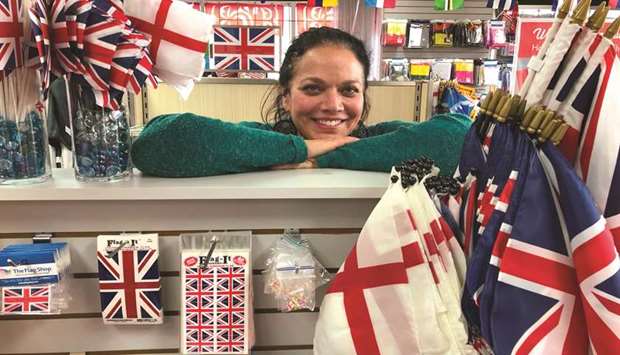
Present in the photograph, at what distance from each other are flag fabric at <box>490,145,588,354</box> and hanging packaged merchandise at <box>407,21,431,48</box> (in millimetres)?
5694

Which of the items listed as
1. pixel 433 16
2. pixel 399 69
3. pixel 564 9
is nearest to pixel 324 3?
pixel 399 69

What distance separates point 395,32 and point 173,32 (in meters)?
5.55

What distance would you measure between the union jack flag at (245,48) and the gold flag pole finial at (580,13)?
2.37 metres

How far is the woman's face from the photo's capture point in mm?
1374

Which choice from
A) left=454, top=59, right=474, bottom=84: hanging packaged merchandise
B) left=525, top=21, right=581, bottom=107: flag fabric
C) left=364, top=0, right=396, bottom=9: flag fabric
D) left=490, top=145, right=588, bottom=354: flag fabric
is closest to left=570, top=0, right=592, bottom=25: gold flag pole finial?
left=525, top=21, right=581, bottom=107: flag fabric

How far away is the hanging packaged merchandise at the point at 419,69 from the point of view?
5738 millimetres

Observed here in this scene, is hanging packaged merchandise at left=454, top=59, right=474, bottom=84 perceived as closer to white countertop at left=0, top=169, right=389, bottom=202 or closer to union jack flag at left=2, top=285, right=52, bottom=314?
white countertop at left=0, top=169, right=389, bottom=202

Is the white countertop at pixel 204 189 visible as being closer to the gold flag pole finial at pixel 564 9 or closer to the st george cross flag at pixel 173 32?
the st george cross flag at pixel 173 32

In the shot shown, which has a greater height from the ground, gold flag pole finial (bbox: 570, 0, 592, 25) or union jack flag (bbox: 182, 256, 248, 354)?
gold flag pole finial (bbox: 570, 0, 592, 25)

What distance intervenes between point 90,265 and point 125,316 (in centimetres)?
14

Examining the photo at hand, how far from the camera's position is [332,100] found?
1369 millimetres

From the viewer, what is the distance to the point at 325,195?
0.95 metres

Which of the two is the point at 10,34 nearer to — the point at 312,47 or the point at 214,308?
the point at 214,308

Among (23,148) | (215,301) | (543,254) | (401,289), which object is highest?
(23,148)
